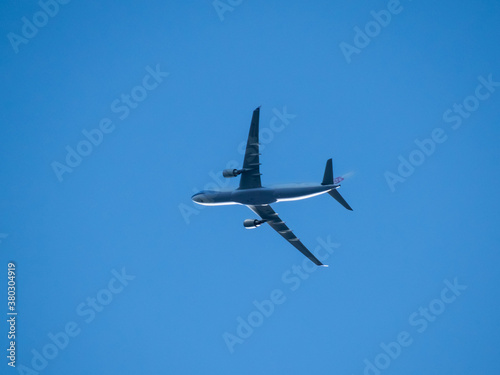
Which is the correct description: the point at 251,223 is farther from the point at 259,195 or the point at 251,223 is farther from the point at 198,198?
the point at 198,198

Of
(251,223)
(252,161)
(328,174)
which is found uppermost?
(252,161)

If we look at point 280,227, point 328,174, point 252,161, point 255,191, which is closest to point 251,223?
point 280,227

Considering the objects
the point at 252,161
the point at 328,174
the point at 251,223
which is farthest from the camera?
the point at 251,223

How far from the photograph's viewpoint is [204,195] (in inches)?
1932

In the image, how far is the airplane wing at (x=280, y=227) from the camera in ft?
171

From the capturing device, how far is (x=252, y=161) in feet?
154

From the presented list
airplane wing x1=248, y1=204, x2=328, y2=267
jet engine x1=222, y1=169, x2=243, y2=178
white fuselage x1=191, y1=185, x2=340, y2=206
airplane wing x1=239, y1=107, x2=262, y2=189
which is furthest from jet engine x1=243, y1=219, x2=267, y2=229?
jet engine x1=222, y1=169, x2=243, y2=178

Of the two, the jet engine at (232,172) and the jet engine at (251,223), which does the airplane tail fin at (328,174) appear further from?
the jet engine at (251,223)

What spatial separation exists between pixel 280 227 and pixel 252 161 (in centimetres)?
983

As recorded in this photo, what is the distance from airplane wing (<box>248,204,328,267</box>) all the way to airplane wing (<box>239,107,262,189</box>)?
408 centimetres

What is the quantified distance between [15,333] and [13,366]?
10.6ft

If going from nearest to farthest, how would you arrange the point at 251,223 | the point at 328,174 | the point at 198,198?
the point at 328,174 < the point at 198,198 < the point at 251,223

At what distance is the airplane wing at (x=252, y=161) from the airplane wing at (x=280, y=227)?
4.08 meters

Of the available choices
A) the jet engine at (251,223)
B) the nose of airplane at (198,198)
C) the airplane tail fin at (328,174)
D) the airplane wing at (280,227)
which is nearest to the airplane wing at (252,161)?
the nose of airplane at (198,198)
